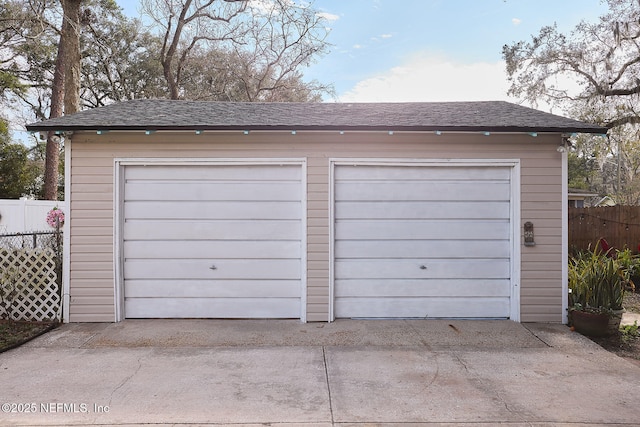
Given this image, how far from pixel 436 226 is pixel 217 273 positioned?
3024 millimetres

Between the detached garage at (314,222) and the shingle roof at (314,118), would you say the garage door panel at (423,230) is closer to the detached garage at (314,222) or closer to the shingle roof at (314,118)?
the detached garage at (314,222)

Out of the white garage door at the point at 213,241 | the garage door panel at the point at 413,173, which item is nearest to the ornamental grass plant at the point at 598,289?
the garage door panel at the point at 413,173

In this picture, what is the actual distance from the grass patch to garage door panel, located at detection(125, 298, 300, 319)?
0.97 m

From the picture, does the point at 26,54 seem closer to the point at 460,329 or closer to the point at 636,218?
the point at 460,329

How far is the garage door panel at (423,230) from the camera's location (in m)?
5.50

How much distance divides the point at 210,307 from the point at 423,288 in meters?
2.87

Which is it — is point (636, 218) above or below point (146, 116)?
below

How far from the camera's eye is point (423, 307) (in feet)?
17.9

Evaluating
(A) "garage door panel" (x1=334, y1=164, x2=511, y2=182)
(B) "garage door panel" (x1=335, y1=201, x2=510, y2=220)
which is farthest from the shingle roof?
(B) "garage door panel" (x1=335, y1=201, x2=510, y2=220)

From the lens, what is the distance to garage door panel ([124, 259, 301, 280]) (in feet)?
18.0

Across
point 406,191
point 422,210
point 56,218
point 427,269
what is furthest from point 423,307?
point 56,218

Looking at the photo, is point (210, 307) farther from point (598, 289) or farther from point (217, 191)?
point (598, 289)

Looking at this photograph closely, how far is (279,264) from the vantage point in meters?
5.48

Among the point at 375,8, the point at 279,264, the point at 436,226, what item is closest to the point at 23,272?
the point at 279,264
